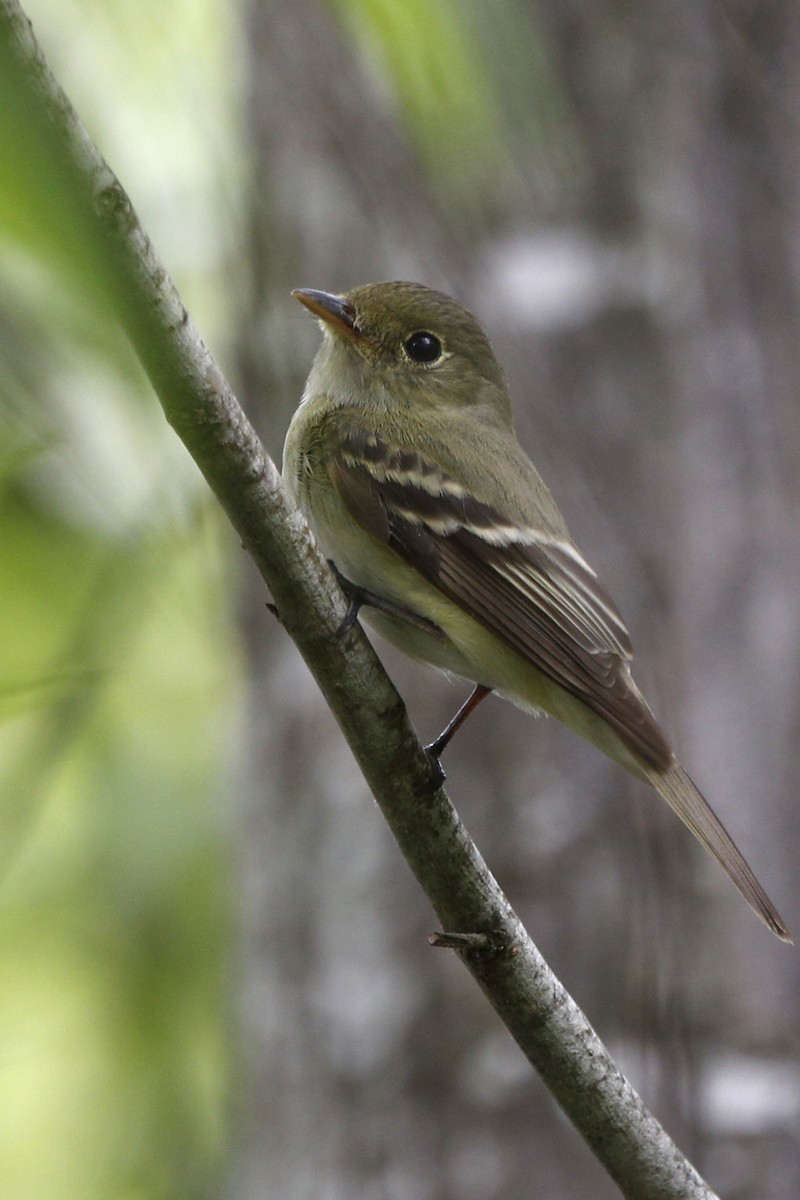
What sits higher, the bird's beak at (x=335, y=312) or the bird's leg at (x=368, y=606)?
the bird's beak at (x=335, y=312)

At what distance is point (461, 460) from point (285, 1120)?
6.50 ft

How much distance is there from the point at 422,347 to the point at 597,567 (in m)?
0.71

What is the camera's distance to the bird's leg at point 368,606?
75.5 inches

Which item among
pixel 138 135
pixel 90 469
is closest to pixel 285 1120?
pixel 90 469

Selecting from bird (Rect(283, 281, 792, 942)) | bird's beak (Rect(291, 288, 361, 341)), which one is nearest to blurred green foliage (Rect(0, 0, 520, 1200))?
bird's beak (Rect(291, 288, 361, 341))

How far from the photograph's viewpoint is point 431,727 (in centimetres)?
378

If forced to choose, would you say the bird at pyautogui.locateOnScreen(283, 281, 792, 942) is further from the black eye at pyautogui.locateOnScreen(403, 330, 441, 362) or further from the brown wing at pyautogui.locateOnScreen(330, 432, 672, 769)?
the black eye at pyautogui.locateOnScreen(403, 330, 441, 362)

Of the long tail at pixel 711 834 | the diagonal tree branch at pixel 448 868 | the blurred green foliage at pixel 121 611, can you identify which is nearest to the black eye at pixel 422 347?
the blurred green foliage at pixel 121 611

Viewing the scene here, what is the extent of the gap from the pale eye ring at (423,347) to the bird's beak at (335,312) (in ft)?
0.51

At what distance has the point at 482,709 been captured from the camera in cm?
380

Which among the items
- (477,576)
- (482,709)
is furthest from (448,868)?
(482,709)

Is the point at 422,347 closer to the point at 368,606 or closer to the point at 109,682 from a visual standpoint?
the point at 368,606

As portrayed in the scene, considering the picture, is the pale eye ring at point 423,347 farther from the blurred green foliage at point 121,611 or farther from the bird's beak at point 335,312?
the blurred green foliage at point 121,611

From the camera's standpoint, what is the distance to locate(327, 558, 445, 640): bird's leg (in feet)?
6.29
